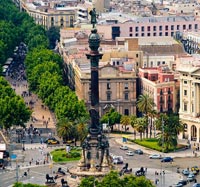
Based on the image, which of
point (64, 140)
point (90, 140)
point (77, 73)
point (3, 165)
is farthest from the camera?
point (77, 73)

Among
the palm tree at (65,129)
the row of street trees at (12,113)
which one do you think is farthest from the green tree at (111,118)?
the row of street trees at (12,113)

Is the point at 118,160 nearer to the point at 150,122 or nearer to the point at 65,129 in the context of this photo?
the point at 65,129

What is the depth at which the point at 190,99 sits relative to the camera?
524 feet

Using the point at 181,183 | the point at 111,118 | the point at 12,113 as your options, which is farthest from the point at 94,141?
the point at 111,118

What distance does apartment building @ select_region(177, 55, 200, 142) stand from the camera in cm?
15788

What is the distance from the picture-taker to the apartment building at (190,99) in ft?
518

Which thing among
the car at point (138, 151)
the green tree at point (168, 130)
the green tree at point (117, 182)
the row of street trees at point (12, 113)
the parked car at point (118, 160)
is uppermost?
the row of street trees at point (12, 113)

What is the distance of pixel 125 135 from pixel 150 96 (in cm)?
1370

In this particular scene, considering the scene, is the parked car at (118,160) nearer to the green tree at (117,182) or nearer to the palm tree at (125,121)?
the palm tree at (125,121)

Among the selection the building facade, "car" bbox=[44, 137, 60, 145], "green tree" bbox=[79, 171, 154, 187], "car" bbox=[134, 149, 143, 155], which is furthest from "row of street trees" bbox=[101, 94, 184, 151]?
"green tree" bbox=[79, 171, 154, 187]

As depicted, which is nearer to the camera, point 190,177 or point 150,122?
point 190,177

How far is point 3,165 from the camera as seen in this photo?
459 feet

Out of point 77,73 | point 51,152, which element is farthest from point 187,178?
point 77,73

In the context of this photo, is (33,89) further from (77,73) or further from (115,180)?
(115,180)
